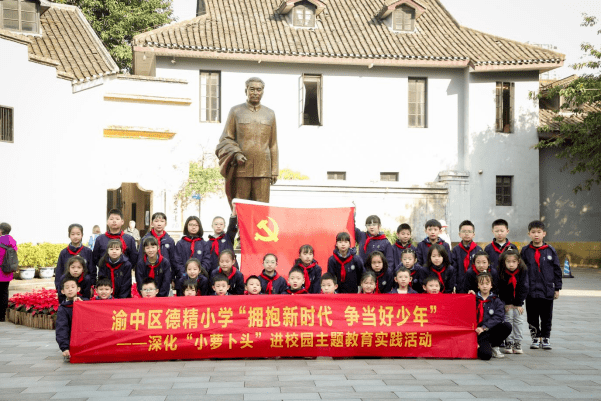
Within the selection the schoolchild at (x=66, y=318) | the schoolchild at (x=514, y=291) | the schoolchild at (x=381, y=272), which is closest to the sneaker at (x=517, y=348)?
the schoolchild at (x=514, y=291)

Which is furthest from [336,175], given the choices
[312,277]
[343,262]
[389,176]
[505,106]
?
[312,277]

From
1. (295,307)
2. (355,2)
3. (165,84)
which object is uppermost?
(355,2)

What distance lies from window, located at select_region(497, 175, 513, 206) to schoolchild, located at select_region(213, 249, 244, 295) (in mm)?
19104

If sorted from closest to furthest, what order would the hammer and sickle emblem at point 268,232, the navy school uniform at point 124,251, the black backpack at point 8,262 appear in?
the navy school uniform at point 124,251, the hammer and sickle emblem at point 268,232, the black backpack at point 8,262

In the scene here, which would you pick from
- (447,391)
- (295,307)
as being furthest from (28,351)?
(447,391)

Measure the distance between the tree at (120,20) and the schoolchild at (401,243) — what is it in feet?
74.6

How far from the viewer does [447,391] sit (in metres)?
5.97

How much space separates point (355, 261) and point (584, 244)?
1991 centimetres

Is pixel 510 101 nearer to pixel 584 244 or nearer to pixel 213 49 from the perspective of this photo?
pixel 584 244

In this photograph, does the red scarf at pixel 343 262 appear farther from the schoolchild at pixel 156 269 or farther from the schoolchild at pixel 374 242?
the schoolchild at pixel 156 269

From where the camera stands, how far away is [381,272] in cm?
838

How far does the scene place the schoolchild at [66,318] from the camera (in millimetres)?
7488

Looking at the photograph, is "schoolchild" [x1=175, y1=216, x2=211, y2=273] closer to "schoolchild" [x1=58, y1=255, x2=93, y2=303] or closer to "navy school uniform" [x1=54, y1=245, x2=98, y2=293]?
"navy school uniform" [x1=54, y1=245, x2=98, y2=293]

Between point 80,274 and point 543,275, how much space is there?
5249 millimetres
